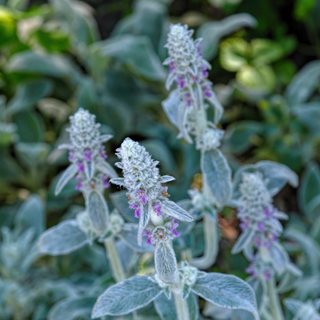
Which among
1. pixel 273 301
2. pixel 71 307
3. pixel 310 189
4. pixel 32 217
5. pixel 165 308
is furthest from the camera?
pixel 310 189

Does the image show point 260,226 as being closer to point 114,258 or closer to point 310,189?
point 114,258

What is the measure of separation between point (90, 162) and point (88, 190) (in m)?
0.07

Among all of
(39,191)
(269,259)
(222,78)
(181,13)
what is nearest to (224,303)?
(269,259)

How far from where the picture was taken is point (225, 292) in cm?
115

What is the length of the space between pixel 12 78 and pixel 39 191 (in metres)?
0.38

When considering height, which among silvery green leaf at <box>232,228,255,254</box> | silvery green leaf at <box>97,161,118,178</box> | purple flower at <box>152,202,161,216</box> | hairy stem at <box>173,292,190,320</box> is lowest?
silvery green leaf at <box>232,228,255,254</box>

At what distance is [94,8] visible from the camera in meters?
2.91

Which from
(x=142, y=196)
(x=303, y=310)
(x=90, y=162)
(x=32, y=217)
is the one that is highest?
(x=142, y=196)

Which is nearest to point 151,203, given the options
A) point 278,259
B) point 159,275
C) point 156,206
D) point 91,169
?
point 156,206

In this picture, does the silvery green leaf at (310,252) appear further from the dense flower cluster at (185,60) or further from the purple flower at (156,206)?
the purple flower at (156,206)

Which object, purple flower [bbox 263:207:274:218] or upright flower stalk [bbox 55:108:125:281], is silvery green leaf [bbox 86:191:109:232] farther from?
purple flower [bbox 263:207:274:218]

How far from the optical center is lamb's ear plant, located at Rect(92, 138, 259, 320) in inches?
39.0

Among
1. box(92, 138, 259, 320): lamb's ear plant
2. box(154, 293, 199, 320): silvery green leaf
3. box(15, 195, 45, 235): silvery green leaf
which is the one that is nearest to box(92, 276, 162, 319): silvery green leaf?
box(92, 138, 259, 320): lamb's ear plant

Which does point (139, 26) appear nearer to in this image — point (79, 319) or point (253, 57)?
point (253, 57)
